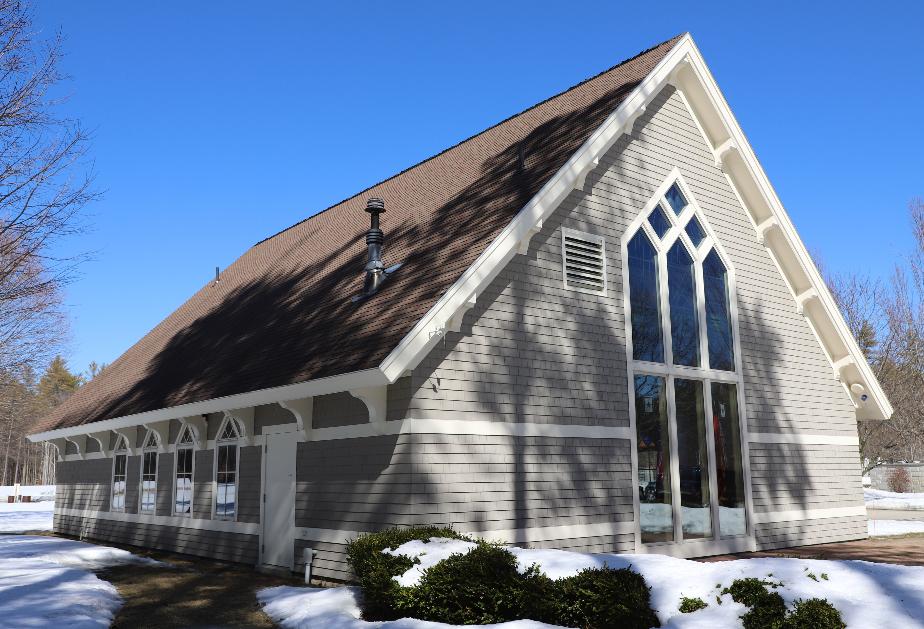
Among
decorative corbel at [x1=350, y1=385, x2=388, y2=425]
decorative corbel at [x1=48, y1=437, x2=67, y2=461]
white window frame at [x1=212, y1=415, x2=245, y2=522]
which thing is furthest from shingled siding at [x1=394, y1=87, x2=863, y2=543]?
decorative corbel at [x1=48, y1=437, x2=67, y2=461]

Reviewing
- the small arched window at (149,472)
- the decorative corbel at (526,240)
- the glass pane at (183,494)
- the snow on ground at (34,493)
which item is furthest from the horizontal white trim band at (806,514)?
the snow on ground at (34,493)

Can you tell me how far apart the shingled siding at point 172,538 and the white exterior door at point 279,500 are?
55cm

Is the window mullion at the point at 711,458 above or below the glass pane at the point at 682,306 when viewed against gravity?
below

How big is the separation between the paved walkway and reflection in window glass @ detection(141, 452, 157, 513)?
453 inches

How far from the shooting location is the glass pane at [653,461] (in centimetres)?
1279

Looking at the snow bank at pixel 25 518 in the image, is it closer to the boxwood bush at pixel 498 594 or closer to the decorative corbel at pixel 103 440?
the decorative corbel at pixel 103 440

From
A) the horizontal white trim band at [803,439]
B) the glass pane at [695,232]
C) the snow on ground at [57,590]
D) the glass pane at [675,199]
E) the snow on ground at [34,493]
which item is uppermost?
the glass pane at [675,199]

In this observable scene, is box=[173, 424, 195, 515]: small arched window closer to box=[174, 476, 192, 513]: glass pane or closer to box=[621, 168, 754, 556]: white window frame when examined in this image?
box=[174, 476, 192, 513]: glass pane

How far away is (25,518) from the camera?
3178 centimetres

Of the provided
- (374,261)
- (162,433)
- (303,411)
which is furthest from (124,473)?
(374,261)

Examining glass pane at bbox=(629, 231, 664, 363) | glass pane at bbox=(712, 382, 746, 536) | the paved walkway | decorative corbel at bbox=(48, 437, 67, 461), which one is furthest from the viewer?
decorative corbel at bbox=(48, 437, 67, 461)

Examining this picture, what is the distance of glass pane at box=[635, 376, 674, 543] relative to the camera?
12.8 m

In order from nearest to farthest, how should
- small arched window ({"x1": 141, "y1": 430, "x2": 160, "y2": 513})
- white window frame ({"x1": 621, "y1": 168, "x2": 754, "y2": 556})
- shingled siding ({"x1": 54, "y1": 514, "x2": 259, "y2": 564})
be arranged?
1. white window frame ({"x1": 621, "y1": 168, "x2": 754, "y2": 556})
2. shingled siding ({"x1": 54, "y1": 514, "x2": 259, "y2": 564})
3. small arched window ({"x1": 141, "y1": 430, "x2": 160, "y2": 513})

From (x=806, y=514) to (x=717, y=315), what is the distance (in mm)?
4347
